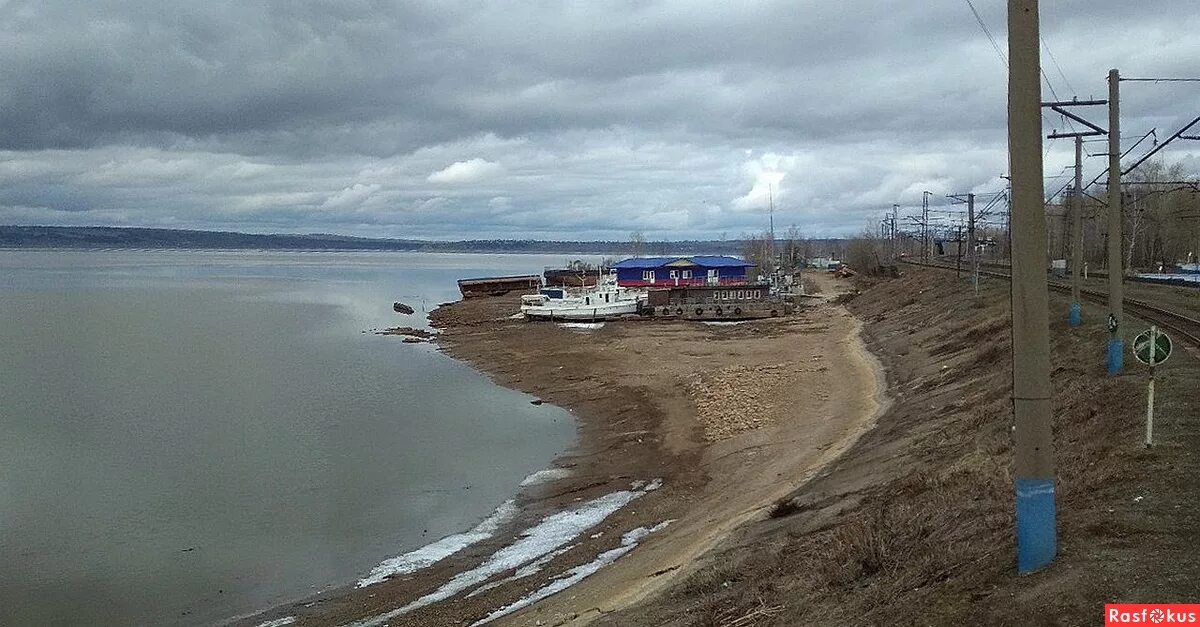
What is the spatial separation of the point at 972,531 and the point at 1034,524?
2.16 metres

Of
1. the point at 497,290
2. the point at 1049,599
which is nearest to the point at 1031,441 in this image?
the point at 1049,599

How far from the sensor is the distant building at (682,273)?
96.4 meters

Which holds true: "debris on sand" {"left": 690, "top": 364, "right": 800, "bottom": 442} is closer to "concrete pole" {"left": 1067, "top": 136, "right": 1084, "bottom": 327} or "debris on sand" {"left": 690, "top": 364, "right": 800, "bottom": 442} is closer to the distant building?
"concrete pole" {"left": 1067, "top": 136, "right": 1084, "bottom": 327}

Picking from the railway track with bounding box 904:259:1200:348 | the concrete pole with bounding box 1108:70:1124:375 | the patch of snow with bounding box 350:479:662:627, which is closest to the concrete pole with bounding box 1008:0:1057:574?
the patch of snow with bounding box 350:479:662:627

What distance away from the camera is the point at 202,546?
2136cm

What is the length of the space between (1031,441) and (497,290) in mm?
111111

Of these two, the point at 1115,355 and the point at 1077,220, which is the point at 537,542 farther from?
the point at 1077,220

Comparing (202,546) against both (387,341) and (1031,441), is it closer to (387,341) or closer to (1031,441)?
(1031,441)

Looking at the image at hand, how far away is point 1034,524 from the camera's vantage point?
28.8 ft

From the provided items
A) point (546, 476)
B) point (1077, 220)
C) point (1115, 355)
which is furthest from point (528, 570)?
point (1077, 220)

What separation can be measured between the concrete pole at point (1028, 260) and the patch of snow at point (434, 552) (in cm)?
1377

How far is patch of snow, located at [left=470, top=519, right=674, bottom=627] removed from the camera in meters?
15.3

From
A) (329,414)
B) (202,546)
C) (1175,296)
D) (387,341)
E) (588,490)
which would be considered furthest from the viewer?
(387,341)

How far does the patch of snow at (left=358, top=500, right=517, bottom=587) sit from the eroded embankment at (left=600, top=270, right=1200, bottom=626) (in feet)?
23.2
